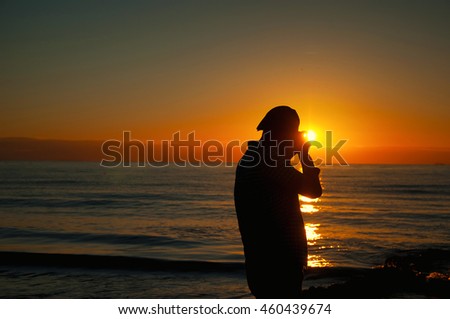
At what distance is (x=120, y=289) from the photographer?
8.52m

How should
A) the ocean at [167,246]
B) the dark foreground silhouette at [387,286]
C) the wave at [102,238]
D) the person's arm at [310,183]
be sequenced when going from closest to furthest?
1. the person's arm at [310,183]
2. the dark foreground silhouette at [387,286]
3. the ocean at [167,246]
4. the wave at [102,238]

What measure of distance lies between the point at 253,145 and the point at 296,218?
1.89ft

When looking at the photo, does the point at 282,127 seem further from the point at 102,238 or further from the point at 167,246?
the point at 102,238

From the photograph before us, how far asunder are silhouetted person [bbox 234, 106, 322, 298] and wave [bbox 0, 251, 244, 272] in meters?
6.73

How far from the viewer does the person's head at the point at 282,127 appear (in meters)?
3.46

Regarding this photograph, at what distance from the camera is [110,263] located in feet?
36.4

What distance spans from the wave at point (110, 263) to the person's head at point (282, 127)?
6971 millimetres

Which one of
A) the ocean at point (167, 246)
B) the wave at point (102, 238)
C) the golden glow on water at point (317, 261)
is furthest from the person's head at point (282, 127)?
the wave at point (102, 238)

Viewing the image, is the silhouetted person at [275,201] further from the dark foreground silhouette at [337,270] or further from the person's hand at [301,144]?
the dark foreground silhouette at [337,270]

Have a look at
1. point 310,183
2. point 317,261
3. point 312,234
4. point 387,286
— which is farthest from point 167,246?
point 310,183

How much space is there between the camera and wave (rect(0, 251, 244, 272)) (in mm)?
10422

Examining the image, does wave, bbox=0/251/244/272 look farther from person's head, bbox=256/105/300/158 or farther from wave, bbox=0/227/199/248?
person's head, bbox=256/105/300/158

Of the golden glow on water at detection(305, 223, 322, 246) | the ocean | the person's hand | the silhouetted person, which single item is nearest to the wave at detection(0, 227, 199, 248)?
the ocean
